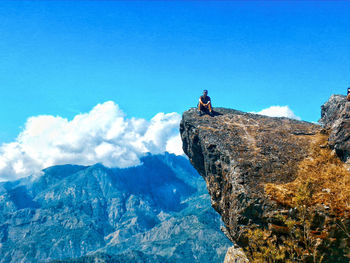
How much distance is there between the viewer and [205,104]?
3169cm

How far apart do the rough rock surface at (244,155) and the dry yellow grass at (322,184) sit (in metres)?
0.62

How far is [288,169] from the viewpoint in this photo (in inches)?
842

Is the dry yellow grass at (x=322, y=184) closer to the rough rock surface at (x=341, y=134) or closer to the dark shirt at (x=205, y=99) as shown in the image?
the rough rock surface at (x=341, y=134)

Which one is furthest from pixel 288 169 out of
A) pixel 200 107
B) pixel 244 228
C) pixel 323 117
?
pixel 200 107

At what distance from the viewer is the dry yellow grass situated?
58.5 ft

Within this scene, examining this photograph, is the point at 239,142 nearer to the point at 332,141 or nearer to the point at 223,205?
the point at 223,205

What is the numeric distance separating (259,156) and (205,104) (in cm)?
1044

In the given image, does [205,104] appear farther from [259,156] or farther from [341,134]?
[341,134]

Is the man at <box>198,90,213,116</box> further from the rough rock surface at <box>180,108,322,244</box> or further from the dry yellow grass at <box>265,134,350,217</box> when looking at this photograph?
the dry yellow grass at <box>265,134,350,217</box>

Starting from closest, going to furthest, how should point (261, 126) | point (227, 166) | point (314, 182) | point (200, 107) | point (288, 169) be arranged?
point (314, 182) → point (288, 169) → point (227, 166) → point (261, 126) → point (200, 107)

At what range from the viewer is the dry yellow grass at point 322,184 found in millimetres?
17828

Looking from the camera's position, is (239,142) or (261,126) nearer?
(239,142)

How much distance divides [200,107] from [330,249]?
1819cm

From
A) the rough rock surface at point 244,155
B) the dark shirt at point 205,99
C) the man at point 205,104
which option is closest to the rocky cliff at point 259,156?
the rough rock surface at point 244,155
